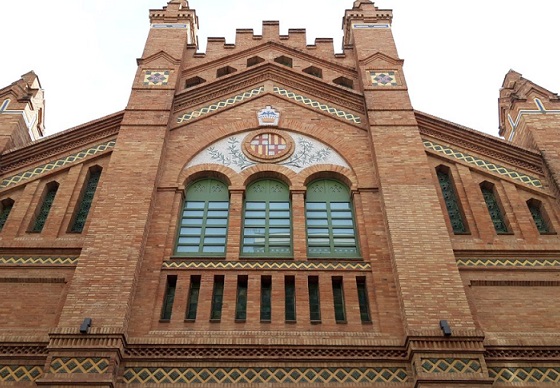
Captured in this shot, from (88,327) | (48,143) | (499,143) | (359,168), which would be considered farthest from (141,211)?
(499,143)

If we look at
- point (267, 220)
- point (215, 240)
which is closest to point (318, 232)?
point (267, 220)

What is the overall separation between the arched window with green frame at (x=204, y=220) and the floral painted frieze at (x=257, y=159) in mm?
Result: 520

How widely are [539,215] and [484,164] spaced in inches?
62.0

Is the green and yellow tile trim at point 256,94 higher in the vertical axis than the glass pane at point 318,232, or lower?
higher

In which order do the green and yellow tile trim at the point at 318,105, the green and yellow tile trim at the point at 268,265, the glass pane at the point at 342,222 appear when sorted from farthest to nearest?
the green and yellow tile trim at the point at 318,105 → the glass pane at the point at 342,222 → the green and yellow tile trim at the point at 268,265

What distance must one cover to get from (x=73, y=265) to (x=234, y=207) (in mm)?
3189

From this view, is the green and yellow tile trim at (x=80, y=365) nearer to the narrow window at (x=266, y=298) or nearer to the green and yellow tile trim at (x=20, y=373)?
the green and yellow tile trim at (x=20, y=373)

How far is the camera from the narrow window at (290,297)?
10234mm

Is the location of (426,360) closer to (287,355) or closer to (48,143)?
(287,355)

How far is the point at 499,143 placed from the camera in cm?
1333

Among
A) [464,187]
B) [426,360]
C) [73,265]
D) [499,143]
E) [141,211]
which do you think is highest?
[499,143]

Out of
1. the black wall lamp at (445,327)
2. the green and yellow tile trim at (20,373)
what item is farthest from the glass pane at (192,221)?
the black wall lamp at (445,327)

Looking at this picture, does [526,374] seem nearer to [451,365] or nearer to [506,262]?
[451,365]

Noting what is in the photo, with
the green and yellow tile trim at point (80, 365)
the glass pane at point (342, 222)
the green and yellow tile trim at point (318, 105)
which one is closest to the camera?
the green and yellow tile trim at point (80, 365)
